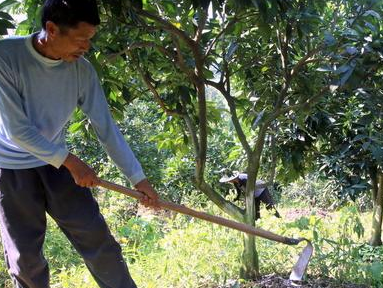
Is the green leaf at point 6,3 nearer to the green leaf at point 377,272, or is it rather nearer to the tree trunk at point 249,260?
the tree trunk at point 249,260

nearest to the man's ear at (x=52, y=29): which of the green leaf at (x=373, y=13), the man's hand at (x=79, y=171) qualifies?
the man's hand at (x=79, y=171)

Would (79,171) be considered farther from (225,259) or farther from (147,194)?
(225,259)

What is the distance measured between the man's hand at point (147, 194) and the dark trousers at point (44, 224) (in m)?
0.18

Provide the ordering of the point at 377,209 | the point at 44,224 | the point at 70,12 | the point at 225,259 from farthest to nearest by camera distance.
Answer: the point at 377,209 → the point at 225,259 → the point at 44,224 → the point at 70,12

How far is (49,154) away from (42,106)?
0.71 ft

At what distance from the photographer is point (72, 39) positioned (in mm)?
1539

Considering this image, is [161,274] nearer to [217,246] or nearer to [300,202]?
[217,246]

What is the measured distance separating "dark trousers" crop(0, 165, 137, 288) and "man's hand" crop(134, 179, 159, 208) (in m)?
0.18

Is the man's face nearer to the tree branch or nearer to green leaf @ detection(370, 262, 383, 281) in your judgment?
the tree branch

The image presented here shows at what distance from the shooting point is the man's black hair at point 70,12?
4.89ft

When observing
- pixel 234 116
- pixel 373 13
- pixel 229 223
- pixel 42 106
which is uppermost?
pixel 373 13

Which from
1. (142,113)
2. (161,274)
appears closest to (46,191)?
(161,274)

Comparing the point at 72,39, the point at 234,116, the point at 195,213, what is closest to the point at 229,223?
the point at 195,213

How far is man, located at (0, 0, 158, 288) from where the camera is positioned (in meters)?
1.55
